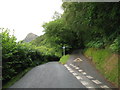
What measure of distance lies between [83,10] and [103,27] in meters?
1.56

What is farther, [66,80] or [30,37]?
[30,37]

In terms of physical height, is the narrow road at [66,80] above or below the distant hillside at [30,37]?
below

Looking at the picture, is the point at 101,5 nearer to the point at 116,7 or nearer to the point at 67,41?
the point at 116,7

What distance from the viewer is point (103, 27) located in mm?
7000

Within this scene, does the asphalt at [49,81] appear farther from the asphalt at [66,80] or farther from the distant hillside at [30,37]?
the distant hillside at [30,37]

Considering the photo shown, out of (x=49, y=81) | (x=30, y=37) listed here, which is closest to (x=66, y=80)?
(x=49, y=81)

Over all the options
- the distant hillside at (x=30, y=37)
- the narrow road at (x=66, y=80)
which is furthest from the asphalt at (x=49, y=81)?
the distant hillside at (x=30, y=37)

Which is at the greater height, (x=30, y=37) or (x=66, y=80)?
(x=30, y=37)

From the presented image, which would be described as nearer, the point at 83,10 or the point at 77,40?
the point at 83,10

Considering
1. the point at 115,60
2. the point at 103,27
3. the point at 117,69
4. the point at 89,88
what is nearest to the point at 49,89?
the point at 89,88

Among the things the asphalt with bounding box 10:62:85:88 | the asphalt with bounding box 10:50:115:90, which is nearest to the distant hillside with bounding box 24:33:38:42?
the asphalt with bounding box 10:50:115:90

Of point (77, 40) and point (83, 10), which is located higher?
point (83, 10)

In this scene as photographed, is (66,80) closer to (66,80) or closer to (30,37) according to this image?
(66,80)

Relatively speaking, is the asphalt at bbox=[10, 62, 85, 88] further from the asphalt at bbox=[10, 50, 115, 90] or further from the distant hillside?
the distant hillside
